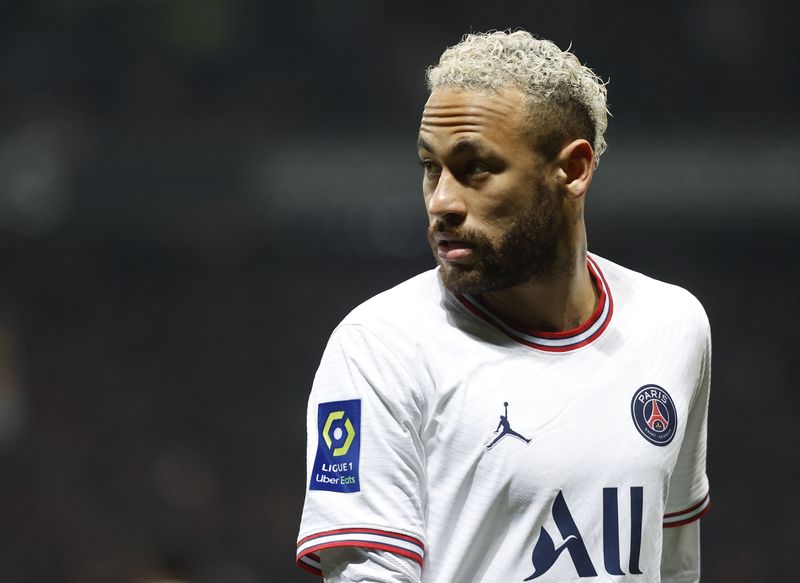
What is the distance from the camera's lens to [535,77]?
1.73 m

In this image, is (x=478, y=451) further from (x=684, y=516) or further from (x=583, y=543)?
(x=684, y=516)

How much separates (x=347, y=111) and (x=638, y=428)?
248 inches

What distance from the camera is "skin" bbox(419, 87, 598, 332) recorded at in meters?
1.70

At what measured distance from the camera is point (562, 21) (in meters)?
7.98

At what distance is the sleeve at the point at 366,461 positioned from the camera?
1.60 m

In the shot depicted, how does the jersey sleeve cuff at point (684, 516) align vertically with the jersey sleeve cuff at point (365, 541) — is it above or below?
below

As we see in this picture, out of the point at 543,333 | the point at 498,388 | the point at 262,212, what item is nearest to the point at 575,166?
the point at 543,333

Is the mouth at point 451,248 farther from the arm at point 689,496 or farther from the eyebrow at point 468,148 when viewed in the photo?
the arm at point 689,496

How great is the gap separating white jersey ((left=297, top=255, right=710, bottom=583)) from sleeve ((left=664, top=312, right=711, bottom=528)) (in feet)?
0.65

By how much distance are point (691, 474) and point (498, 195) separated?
0.67 meters

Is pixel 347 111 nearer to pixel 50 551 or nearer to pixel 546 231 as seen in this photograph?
pixel 50 551

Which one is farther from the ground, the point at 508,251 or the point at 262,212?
the point at 262,212

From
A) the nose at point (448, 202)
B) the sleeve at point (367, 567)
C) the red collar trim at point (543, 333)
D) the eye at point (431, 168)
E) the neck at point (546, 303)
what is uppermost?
the eye at point (431, 168)

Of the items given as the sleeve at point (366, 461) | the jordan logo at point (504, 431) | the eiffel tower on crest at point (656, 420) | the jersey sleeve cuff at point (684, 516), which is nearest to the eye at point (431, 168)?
the sleeve at point (366, 461)
